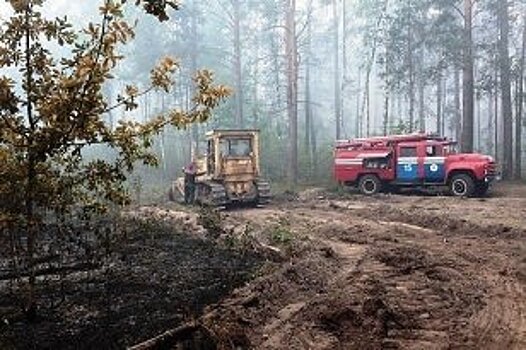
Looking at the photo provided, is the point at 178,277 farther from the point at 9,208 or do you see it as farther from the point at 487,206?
the point at 487,206

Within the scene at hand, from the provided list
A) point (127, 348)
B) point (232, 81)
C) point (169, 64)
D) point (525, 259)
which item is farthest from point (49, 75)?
point (232, 81)

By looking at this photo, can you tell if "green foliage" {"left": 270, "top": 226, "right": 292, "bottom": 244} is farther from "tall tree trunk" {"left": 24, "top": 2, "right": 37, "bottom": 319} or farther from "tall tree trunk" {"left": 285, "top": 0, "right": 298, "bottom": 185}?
"tall tree trunk" {"left": 285, "top": 0, "right": 298, "bottom": 185}

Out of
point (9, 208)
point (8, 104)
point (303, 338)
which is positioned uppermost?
point (8, 104)

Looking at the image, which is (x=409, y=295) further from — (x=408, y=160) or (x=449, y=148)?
(x=449, y=148)

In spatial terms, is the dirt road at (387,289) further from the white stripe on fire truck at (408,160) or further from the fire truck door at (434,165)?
the white stripe on fire truck at (408,160)

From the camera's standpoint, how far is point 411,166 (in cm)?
2283

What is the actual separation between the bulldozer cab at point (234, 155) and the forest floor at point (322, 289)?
5.52 m

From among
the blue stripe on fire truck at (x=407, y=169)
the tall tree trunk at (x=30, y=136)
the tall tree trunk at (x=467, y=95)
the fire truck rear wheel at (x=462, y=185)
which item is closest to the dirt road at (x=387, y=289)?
the tall tree trunk at (x=30, y=136)

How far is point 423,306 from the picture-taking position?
8.11 meters

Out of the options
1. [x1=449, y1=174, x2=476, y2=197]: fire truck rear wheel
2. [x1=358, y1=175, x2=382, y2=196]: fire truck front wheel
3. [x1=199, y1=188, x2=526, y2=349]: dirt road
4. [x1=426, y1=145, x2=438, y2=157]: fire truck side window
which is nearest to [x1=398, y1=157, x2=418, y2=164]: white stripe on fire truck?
[x1=426, y1=145, x2=438, y2=157]: fire truck side window

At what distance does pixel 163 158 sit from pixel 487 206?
30.7 meters

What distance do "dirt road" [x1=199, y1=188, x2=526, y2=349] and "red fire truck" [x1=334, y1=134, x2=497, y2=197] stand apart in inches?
207

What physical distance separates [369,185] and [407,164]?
6.67 feet

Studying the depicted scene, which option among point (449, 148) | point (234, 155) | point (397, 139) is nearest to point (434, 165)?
point (449, 148)
